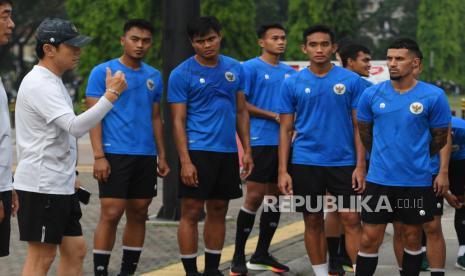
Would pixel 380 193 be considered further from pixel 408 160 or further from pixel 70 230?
pixel 70 230

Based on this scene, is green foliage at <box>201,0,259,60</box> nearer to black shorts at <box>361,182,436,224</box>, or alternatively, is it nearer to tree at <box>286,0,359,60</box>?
Result: tree at <box>286,0,359,60</box>

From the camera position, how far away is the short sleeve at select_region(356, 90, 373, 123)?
852 centimetres

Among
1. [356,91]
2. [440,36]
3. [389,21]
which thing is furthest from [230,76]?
[389,21]

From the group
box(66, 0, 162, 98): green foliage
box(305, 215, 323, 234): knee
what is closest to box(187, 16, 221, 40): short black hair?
box(305, 215, 323, 234): knee

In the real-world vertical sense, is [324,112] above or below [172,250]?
above

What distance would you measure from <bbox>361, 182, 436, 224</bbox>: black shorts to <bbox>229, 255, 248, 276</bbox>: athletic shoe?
68.3 inches

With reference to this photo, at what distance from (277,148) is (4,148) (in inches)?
150

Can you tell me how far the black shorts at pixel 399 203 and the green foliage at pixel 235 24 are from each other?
3931 centimetres

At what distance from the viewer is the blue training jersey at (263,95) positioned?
10203 mm

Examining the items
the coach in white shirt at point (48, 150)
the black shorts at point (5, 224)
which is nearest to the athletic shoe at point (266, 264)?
the coach in white shirt at point (48, 150)

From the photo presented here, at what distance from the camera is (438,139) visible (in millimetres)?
8438

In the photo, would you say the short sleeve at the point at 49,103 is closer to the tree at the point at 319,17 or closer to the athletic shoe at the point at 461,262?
the athletic shoe at the point at 461,262

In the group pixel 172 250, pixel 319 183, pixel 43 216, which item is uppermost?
pixel 43 216

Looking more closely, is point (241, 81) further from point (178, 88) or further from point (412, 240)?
point (412, 240)
